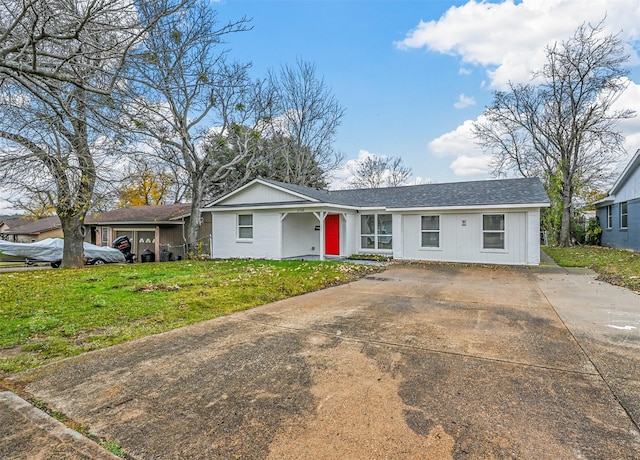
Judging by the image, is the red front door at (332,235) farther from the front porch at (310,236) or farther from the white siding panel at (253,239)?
the white siding panel at (253,239)

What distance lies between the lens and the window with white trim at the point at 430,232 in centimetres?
1383

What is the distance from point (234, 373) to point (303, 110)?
2517cm

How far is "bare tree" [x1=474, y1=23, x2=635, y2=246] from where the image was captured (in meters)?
18.0

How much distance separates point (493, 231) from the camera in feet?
42.0

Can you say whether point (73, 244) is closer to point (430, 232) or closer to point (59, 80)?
point (59, 80)

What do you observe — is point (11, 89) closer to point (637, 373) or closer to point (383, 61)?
point (637, 373)

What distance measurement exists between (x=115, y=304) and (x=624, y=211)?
70.8 feet

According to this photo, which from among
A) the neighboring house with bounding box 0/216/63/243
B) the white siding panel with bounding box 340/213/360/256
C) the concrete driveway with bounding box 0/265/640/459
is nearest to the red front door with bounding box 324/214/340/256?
the white siding panel with bounding box 340/213/360/256

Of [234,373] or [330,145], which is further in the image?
[330,145]

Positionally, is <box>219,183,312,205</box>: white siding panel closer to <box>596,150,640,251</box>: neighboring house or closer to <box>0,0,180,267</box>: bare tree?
<box>0,0,180,267</box>: bare tree

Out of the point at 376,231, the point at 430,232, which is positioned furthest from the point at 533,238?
the point at 376,231

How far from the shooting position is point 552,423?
2469mm

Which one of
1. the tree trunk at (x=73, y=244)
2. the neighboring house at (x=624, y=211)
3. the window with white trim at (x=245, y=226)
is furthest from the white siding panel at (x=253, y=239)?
the neighboring house at (x=624, y=211)

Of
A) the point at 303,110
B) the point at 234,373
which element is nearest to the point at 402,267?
the point at 234,373
